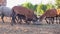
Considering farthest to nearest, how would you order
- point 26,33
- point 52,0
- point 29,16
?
1. point 52,0
2. point 29,16
3. point 26,33

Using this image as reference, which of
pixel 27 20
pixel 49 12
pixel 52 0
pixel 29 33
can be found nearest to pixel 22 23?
pixel 27 20

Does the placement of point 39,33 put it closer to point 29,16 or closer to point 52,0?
point 29,16

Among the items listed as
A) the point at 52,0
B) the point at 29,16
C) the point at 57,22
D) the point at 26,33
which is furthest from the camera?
the point at 52,0

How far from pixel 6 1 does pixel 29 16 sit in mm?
14472

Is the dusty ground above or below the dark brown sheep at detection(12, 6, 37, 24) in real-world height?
below

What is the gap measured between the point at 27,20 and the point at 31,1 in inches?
549

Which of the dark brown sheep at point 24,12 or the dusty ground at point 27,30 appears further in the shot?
the dark brown sheep at point 24,12

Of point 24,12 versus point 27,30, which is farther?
point 24,12

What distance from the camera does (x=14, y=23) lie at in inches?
566

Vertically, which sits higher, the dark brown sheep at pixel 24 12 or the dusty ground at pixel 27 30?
the dark brown sheep at pixel 24 12

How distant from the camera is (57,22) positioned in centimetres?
1530

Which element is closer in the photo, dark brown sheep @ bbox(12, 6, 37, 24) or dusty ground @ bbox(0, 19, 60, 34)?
dusty ground @ bbox(0, 19, 60, 34)

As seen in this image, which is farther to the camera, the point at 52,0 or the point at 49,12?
the point at 52,0

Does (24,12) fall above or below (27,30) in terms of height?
above
